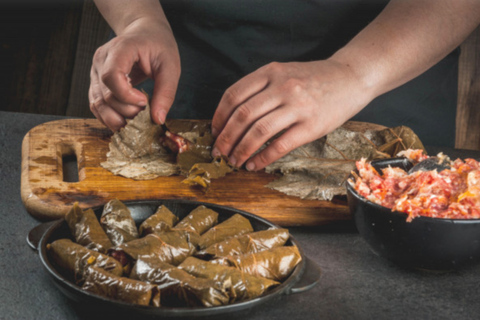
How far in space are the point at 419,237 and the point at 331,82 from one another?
0.88m

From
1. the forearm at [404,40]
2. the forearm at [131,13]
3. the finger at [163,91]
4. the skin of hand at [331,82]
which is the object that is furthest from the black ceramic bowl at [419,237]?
the forearm at [131,13]

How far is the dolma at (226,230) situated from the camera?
1.51 metres

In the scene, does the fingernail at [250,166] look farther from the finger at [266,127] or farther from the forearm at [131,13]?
the forearm at [131,13]

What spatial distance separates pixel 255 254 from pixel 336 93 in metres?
0.98

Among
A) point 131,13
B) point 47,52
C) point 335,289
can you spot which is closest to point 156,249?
point 335,289

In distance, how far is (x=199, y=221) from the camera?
1571 mm

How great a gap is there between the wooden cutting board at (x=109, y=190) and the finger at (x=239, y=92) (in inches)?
11.0

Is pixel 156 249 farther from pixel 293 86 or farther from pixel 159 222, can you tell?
pixel 293 86

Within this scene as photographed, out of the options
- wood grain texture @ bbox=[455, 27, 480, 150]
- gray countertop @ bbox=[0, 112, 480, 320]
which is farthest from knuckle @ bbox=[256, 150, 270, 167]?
wood grain texture @ bbox=[455, 27, 480, 150]

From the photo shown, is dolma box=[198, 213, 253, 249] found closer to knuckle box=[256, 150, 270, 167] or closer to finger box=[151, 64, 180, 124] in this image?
knuckle box=[256, 150, 270, 167]

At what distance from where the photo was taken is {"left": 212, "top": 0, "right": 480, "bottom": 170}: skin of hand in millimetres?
2080

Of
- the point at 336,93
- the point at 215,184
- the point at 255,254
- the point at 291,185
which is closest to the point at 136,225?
the point at 255,254

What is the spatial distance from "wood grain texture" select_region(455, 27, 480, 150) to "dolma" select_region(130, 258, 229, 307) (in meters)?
3.11

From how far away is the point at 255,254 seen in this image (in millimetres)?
1392
